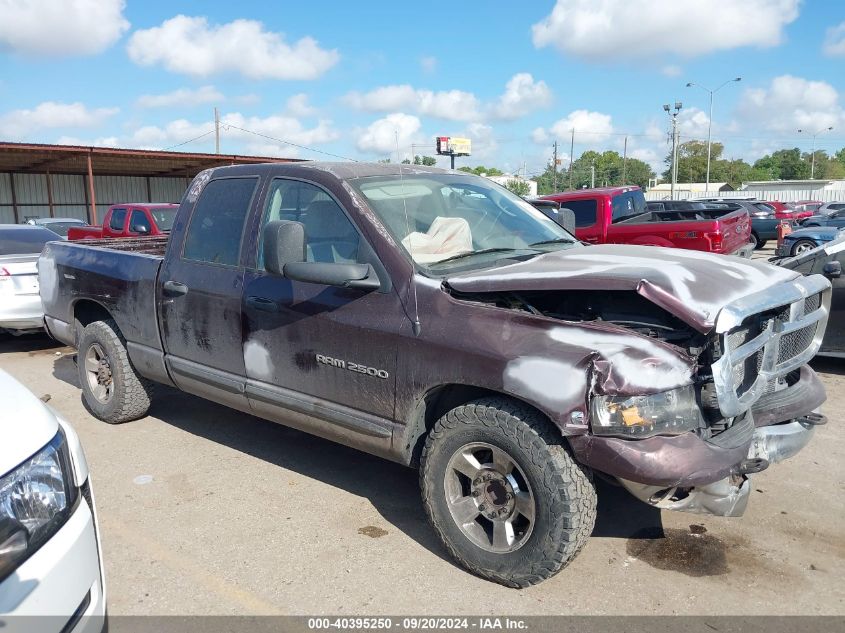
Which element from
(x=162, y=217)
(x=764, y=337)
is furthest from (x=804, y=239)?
(x=764, y=337)

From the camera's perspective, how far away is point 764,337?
126 inches

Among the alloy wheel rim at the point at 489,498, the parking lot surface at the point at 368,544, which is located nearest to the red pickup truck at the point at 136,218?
the parking lot surface at the point at 368,544

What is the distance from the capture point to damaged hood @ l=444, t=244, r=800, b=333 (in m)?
2.92

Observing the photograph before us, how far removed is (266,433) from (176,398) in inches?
55.7

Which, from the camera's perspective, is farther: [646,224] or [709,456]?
[646,224]

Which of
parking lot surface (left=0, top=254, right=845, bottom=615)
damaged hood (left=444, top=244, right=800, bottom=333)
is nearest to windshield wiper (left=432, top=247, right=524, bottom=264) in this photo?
damaged hood (left=444, top=244, right=800, bottom=333)

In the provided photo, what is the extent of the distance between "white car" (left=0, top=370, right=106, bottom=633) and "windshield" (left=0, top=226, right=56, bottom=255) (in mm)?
7200

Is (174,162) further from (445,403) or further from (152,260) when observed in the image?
(445,403)

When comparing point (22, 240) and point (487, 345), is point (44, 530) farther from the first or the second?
point (22, 240)

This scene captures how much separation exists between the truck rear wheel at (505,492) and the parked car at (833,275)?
4485mm

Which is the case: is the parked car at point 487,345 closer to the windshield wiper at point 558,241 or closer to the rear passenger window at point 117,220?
the windshield wiper at point 558,241

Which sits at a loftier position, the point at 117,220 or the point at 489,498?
the point at 117,220

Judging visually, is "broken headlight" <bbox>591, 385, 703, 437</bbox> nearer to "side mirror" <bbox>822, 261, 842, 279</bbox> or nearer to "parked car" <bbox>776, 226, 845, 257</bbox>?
"side mirror" <bbox>822, 261, 842, 279</bbox>

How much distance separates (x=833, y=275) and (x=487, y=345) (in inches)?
188
